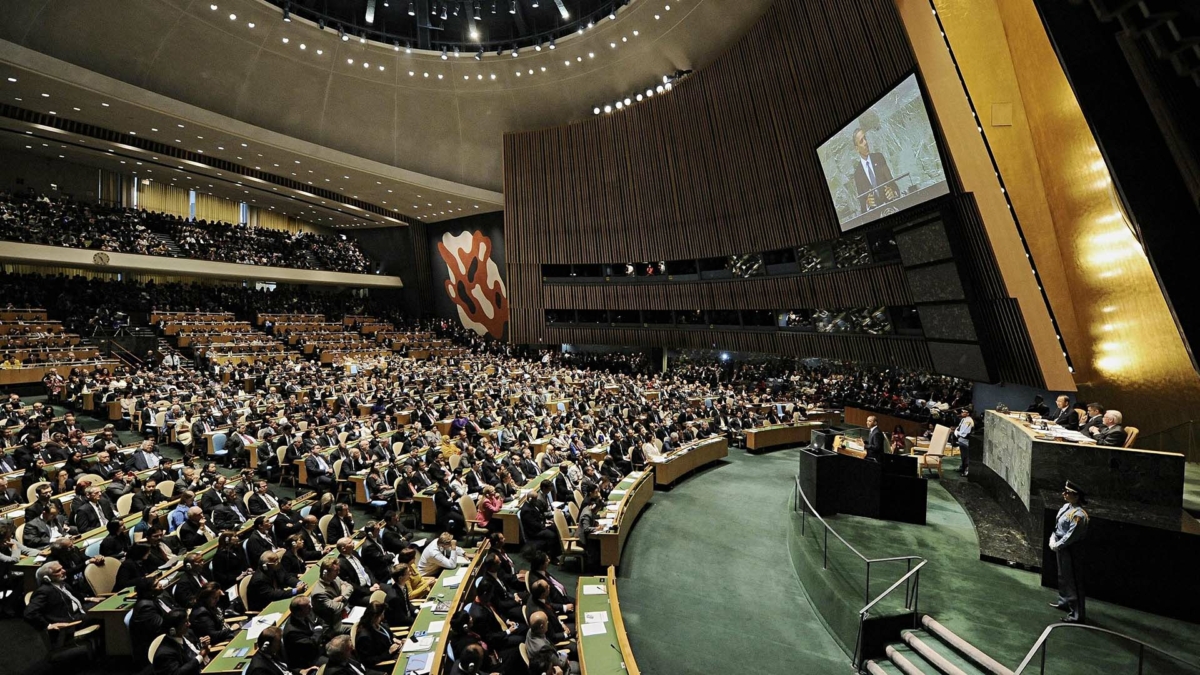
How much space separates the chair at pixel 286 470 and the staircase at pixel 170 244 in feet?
54.4

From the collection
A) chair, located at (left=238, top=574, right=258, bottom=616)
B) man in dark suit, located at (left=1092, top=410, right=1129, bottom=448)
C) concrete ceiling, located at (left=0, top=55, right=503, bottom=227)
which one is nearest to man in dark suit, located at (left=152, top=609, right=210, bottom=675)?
chair, located at (left=238, top=574, right=258, bottom=616)

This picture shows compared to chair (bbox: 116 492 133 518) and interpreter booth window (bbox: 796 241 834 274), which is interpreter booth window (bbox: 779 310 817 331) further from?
chair (bbox: 116 492 133 518)

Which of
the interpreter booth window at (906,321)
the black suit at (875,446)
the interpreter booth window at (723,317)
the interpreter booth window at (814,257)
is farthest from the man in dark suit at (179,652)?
A: the interpreter booth window at (723,317)

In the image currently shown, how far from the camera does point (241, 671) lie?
388 cm

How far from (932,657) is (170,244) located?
26686mm

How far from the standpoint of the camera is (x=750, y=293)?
18.4 metres

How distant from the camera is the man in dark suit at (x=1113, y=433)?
18.7ft

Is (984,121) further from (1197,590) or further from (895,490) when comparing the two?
(1197,590)

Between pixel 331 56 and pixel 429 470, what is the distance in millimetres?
17527

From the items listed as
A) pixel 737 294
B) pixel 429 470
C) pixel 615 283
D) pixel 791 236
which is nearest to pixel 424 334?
pixel 615 283

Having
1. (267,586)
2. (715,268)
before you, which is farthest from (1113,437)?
(715,268)

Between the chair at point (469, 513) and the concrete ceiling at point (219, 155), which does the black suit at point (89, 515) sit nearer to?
the chair at point (469, 513)

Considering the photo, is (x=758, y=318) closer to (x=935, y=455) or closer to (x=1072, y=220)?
(x=935, y=455)

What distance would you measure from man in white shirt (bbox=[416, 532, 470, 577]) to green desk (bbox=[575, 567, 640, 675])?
136 cm
